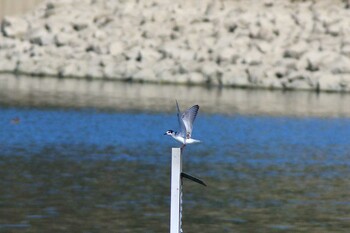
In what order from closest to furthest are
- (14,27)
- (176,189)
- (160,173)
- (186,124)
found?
(186,124) → (176,189) → (160,173) → (14,27)

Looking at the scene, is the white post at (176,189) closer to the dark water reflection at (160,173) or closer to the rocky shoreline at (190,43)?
the dark water reflection at (160,173)

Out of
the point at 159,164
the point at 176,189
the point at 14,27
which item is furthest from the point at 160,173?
the point at 14,27

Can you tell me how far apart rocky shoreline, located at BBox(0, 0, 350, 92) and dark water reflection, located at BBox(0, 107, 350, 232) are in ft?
45.4

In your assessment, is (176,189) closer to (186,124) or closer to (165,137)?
(186,124)

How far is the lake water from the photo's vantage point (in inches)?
688

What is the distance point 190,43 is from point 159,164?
27.2 m

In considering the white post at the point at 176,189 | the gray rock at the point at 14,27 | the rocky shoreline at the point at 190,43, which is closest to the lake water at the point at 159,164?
the white post at the point at 176,189

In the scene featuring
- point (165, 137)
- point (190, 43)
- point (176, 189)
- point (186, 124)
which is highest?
point (186, 124)

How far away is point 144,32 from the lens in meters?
52.0

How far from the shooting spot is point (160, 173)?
22.0 metres

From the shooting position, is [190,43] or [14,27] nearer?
[190,43]

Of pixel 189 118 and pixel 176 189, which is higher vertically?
pixel 189 118

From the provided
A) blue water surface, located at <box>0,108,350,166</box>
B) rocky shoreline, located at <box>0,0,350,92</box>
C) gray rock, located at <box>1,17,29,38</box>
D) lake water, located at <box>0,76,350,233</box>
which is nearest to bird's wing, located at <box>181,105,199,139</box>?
lake water, located at <box>0,76,350,233</box>

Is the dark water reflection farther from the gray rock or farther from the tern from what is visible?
the gray rock
